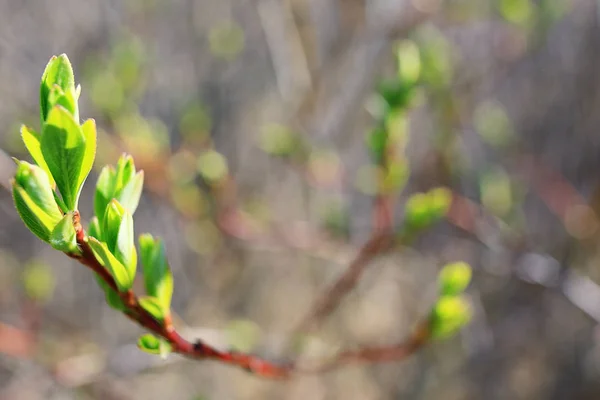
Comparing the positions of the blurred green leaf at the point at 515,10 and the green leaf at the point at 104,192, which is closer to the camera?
the green leaf at the point at 104,192

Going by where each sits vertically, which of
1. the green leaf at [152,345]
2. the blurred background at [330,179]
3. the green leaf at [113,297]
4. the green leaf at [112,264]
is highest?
the green leaf at [112,264]

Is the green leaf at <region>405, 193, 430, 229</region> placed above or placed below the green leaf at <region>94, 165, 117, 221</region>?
below

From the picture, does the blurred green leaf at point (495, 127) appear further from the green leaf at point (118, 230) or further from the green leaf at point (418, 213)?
the green leaf at point (118, 230)

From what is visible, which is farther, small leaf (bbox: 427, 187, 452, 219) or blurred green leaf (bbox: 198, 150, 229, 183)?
blurred green leaf (bbox: 198, 150, 229, 183)

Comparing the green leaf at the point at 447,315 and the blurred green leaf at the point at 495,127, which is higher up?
the green leaf at the point at 447,315

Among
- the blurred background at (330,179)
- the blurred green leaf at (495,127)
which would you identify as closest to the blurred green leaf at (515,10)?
the blurred background at (330,179)

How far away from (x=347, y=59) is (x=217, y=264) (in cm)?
99

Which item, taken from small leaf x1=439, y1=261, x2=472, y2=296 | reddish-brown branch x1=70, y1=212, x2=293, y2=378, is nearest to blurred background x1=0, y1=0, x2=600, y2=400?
small leaf x1=439, y1=261, x2=472, y2=296

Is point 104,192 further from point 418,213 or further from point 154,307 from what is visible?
point 418,213

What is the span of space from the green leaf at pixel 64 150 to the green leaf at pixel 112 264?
1.1 inches

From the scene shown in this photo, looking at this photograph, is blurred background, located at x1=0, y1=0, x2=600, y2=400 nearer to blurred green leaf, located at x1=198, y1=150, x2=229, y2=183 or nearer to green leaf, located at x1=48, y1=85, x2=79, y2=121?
blurred green leaf, located at x1=198, y1=150, x2=229, y2=183

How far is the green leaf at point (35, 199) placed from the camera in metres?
0.30

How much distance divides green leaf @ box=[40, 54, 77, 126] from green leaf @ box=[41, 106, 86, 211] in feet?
0.07

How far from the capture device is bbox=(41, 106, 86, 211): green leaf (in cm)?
29
